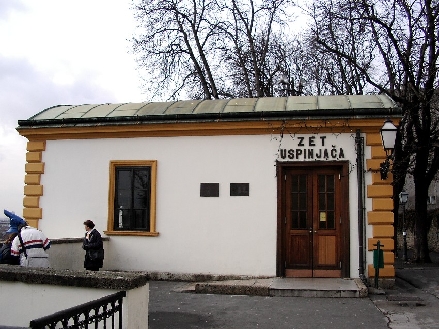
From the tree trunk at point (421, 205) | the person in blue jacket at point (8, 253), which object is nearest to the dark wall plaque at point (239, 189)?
the person in blue jacket at point (8, 253)

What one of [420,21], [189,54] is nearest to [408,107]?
[420,21]

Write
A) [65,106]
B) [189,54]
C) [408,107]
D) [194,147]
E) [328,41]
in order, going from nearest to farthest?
[194,147]
[65,106]
[408,107]
[328,41]
[189,54]

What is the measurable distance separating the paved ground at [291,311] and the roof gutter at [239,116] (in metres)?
3.75

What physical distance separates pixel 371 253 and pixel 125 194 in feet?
18.7

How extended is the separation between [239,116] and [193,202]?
87.1 inches

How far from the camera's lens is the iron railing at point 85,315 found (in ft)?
12.2

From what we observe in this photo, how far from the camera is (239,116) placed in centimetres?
1162

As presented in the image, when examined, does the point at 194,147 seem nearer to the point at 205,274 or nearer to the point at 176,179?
the point at 176,179

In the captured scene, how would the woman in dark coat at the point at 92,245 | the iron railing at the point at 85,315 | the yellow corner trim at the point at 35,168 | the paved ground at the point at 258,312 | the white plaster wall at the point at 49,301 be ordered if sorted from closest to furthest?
the iron railing at the point at 85,315 → the white plaster wall at the point at 49,301 → the paved ground at the point at 258,312 → the woman in dark coat at the point at 92,245 → the yellow corner trim at the point at 35,168

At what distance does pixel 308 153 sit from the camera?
449 inches

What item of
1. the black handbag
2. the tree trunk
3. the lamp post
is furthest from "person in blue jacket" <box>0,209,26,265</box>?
the lamp post

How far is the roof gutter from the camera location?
1123 cm

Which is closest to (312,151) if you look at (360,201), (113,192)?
(360,201)

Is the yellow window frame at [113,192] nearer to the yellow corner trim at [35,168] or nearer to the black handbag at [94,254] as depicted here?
the black handbag at [94,254]
